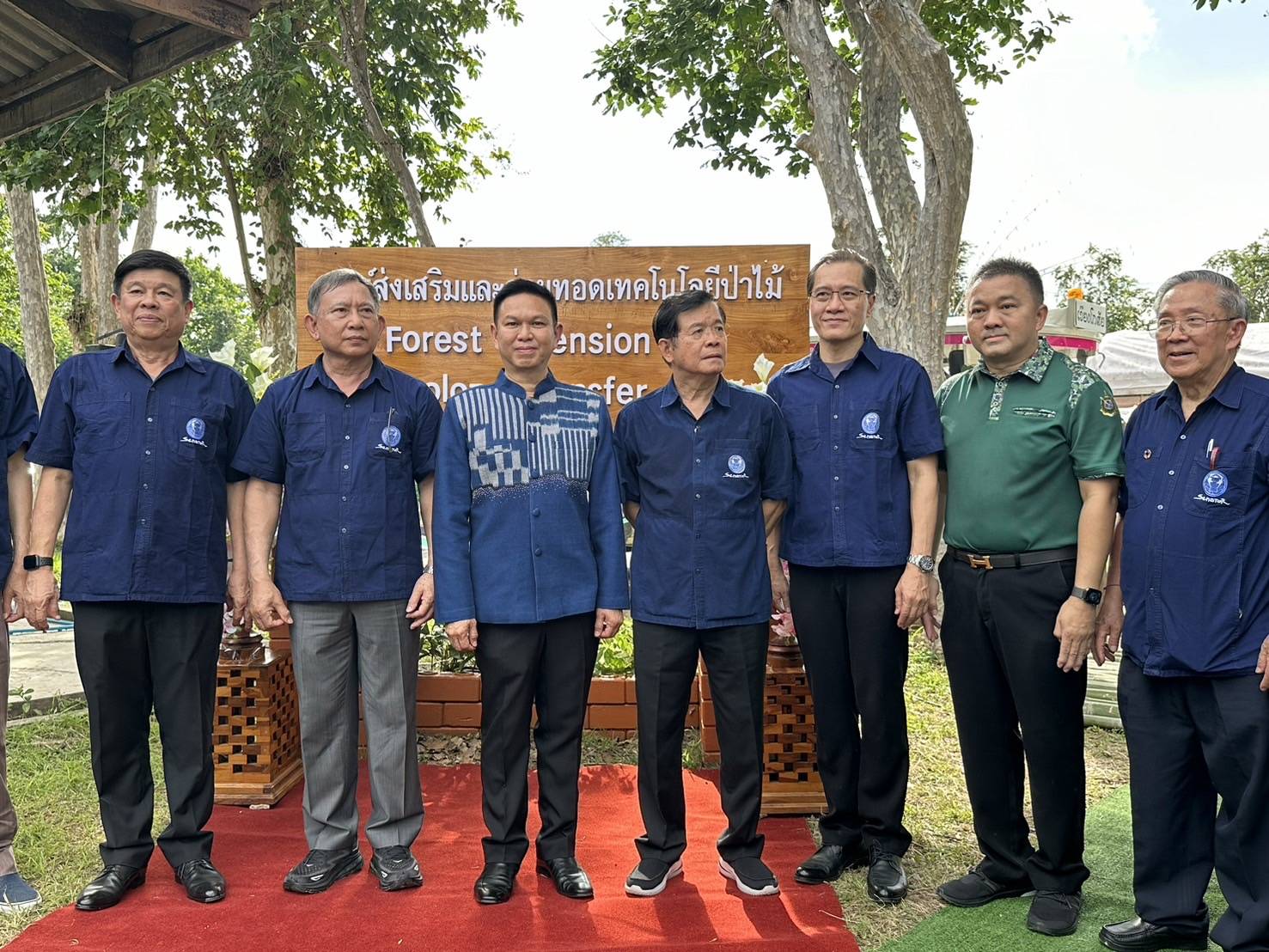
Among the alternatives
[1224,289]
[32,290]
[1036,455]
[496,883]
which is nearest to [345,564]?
[496,883]

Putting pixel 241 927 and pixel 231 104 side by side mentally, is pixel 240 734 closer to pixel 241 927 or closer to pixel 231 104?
pixel 241 927

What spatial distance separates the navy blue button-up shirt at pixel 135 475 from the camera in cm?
302

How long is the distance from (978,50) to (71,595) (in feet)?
27.5

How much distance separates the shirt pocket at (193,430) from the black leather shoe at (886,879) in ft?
Result: 7.97

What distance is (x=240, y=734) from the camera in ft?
13.2

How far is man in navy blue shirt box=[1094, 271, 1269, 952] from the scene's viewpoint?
2586 mm

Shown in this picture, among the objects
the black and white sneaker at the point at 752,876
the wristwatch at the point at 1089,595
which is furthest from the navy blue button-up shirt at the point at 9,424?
the wristwatch at the point at 1089,595

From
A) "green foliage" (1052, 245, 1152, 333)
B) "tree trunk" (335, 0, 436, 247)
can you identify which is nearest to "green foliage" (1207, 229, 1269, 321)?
"green foliage" (1052, 245, 1152, 333)

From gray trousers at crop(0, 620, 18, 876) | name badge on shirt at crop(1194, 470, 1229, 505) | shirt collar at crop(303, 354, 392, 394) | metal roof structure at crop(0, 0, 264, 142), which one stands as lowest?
gray trousers at crop(0, 620, 18, 876)

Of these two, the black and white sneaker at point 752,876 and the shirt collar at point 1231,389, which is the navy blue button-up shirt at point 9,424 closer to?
the black and white sneaker at point 752,876

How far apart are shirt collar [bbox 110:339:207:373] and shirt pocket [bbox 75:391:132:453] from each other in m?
0.11

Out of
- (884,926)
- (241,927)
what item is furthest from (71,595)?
(884,926)

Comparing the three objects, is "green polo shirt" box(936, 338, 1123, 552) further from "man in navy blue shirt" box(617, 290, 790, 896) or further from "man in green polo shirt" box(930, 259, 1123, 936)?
"man in navy blue shirt" box(617, 290, 790, 896)

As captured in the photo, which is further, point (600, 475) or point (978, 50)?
point (978, 50)
